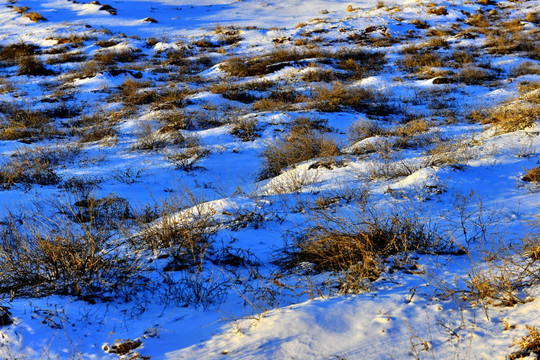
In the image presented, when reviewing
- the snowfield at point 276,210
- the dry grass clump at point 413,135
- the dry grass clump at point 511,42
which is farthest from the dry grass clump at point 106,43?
the dry grass clump at point 511,42

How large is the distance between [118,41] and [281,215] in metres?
17.4

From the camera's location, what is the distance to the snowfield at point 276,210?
6.97 ft

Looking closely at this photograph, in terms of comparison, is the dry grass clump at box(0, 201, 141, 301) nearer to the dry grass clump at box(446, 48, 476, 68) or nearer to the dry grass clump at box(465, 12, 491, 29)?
the dry grass clump at box(446, 48, 476, 68)

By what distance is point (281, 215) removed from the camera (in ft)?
12.9

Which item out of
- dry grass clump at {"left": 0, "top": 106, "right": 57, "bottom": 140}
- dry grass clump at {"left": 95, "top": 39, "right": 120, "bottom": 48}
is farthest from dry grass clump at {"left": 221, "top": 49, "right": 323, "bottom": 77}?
dry grass clump at {"left": 95, "top": 39, "right": 120, "bottom": 48}

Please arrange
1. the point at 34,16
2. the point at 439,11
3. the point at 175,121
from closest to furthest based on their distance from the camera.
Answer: the point at 175,121 → the point at 439,11 → the point at 34,16

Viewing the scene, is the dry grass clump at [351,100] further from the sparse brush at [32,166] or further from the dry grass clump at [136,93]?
the sparse brush at [32,166]

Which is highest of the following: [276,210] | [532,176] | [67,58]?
[67,58]

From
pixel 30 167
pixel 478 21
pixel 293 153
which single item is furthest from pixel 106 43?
pixel 478 21

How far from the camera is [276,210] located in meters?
4.03

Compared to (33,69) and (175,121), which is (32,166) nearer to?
(175,121)

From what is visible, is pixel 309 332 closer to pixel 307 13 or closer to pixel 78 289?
pixel 78 289

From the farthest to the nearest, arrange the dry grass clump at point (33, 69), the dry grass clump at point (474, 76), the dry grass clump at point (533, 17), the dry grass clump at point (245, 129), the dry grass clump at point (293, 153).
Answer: the dry grass clump at point (533, 17)
the dry grass clump at point (33, 69)
the dry grass clump at point (474, 76)
the dry grass clump at point (245, 129)
the dry grass clump at point (293, 153)

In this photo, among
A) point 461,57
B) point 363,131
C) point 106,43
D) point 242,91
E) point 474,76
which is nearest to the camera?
point 363,131
